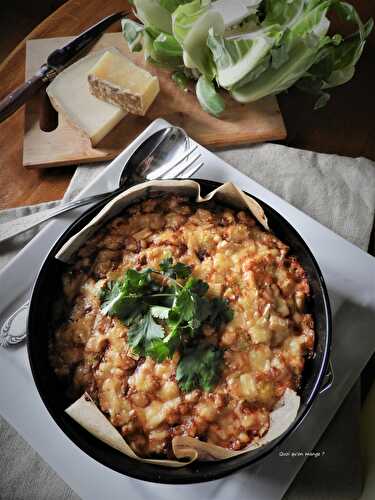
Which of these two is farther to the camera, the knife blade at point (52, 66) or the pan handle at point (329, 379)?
the knife blade at point (52, 66)

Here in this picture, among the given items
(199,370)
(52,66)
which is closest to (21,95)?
(52,66)

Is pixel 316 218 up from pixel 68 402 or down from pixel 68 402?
down

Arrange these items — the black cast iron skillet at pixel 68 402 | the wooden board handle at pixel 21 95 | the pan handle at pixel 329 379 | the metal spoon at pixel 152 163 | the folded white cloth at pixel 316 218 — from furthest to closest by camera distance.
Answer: the wooden board handle at pixel 21 95
the metal spoon at pixel 152 163
the folded white cloth at pixel 316 218
the pan handle at pixel 329 379
the black cast iron skillet at pixel 68 402

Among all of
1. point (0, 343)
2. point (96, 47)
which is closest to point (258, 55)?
point (96, 47)

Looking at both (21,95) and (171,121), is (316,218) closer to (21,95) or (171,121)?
(171,121)

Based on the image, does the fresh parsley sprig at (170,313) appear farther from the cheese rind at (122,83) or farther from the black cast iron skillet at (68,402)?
the cheese rind at (122,83)

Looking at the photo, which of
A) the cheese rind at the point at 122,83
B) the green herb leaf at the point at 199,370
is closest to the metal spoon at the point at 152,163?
the cheese rind at the point at 122,83

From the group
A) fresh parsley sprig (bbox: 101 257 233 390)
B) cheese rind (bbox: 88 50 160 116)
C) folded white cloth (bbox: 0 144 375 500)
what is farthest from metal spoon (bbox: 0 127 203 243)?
fresh parsley sprig (bbox: 101 257 233 390)

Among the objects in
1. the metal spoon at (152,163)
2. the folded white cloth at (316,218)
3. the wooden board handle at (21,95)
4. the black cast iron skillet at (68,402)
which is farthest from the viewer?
the wooden board handle at (21,95)
